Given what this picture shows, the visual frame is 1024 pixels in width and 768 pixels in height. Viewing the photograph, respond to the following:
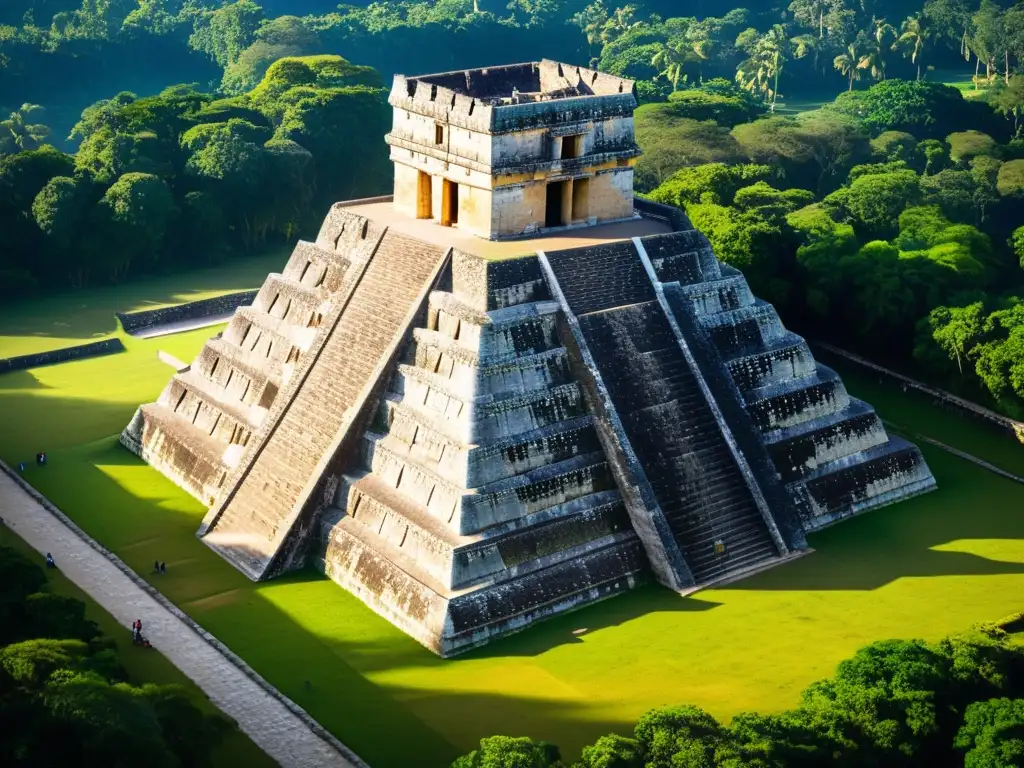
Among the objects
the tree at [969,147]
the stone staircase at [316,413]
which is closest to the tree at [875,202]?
the tree at [969,147]

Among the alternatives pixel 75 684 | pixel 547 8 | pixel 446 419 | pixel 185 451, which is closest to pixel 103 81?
pixel 547 8

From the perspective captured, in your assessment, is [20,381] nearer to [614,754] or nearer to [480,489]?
[480,489]

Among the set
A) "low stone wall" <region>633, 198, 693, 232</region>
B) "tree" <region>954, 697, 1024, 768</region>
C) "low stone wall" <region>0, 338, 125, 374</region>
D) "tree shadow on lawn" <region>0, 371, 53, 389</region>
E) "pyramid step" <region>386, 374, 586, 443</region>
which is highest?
"low stone wall" <region>633, 198, 693, 232</region>

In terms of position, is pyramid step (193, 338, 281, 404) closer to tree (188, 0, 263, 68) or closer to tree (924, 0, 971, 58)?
tree (188, 0, 263, 68)

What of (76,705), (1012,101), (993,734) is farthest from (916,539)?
(1012,101)

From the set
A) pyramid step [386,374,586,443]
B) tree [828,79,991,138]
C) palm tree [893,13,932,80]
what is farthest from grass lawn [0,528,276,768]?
palm tree [893,13,932,80]

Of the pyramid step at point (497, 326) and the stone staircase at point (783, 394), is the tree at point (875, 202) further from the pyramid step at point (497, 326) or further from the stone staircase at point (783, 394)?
the pyramid step at point (497, 326)
